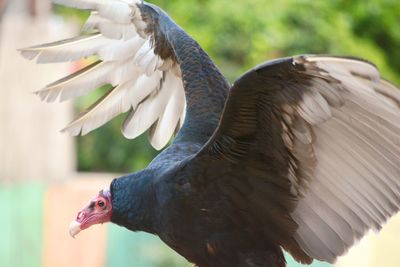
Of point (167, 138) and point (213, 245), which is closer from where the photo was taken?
point (213, 245)

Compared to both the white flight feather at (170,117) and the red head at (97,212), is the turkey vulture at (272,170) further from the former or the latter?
the white flight feather at (170,117)

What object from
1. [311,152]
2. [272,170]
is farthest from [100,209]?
[311,152]

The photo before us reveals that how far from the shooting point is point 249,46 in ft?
31.9

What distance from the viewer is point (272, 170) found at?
3.67m

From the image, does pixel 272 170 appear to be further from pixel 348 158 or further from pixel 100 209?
pixel 100 209

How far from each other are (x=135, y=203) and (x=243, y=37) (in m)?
6.05

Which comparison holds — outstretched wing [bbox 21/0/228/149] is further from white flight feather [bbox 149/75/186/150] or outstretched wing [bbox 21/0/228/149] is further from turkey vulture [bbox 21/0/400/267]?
turkey vulture [bbox 21/0/400/267]

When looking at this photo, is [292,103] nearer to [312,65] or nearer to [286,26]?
[312,65]

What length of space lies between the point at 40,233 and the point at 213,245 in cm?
342

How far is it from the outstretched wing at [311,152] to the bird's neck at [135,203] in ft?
0.75

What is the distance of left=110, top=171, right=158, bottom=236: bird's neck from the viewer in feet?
12.5

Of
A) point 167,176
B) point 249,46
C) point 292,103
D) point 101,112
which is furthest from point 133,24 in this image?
point 249,46

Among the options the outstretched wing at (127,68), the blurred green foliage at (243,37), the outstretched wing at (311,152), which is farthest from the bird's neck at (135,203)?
the blurred green foliage at (243,37)

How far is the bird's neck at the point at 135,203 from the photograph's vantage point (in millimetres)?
3822
